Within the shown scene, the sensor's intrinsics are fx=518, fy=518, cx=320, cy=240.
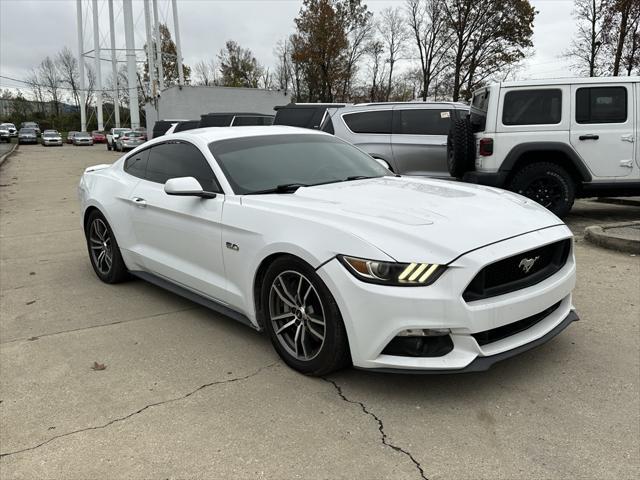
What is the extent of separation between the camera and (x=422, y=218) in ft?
9.77

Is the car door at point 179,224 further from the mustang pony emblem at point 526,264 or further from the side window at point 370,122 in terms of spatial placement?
the side window at point 370,122

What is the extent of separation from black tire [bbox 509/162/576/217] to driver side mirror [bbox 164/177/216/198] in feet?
16.7

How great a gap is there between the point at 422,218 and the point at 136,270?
9.54ft

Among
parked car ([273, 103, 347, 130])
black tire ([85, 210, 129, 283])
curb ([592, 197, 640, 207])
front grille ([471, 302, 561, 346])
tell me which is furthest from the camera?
parked car ([273, 103, 347, 130])

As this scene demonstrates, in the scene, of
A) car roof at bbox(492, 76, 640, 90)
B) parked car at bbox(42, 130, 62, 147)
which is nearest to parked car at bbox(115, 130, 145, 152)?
parked car at bbox(42, 130, 62, 147)

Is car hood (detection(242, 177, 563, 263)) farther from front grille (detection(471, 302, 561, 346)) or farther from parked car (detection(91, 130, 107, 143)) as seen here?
parked car (detection(91, 130, 107, 143))

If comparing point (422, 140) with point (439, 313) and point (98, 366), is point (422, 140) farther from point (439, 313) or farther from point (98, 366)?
point (98, 366)

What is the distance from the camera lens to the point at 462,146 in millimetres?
7355

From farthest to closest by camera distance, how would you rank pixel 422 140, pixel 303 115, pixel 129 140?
1. pixel 129 140
2. pixel 303 115
3. pixel 422 140

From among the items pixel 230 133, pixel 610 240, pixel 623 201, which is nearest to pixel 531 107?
pixel 610 240

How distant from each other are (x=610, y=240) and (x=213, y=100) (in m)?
30.8

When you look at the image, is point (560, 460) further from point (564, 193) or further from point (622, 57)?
point (622, 57)

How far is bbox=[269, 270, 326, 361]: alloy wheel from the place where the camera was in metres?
3.04

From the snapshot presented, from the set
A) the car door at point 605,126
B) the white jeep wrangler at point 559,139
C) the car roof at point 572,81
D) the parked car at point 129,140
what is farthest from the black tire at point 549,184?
the parked car at point 129,140
